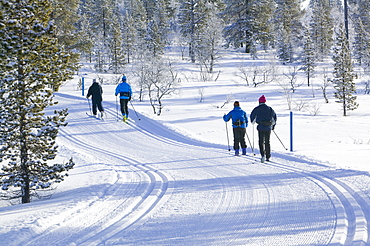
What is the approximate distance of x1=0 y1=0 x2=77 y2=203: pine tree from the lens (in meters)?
8.01

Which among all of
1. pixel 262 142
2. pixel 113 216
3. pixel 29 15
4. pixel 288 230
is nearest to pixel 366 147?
pixel 262 142

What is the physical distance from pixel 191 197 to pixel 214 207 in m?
0.75

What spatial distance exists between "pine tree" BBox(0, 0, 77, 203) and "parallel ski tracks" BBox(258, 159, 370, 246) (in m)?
5.80

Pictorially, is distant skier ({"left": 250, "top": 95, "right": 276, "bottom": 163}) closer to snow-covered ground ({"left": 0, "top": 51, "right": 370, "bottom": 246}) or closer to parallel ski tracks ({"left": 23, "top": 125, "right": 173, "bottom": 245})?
snow-covered ground ({"left": 0, "top": 51, "right": 370, "bottom": 246})

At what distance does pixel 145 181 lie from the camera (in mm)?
8477

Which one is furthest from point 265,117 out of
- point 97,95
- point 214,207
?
point 97,95

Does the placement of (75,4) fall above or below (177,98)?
above

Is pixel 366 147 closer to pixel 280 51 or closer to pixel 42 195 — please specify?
pixel 42 195

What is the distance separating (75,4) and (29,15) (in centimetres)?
2653

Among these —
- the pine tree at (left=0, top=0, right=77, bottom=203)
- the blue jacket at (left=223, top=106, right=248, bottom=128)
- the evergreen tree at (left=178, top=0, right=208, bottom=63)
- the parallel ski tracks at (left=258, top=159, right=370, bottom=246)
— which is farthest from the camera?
the evergreen tree at (left=178, top=0, right=208, bottom=63)

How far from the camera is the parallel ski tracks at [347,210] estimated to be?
16.1 ft

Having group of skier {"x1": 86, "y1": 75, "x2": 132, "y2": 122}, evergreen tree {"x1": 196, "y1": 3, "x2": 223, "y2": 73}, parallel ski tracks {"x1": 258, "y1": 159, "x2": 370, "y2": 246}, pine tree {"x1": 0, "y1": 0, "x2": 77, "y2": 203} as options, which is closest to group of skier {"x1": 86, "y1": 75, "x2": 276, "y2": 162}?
parallel ski tracks {"x1": 258, "y1": 159, "x2": 370, "y2": 246}

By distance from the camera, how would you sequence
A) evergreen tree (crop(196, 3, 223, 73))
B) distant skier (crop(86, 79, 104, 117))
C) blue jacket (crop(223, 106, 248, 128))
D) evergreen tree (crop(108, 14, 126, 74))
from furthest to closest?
evergreen tree (crop(108, 14, 126, 74))
evergreen tree (crop(196, 3, 223, 73))
distant skier (crop(86, 79, 104, 117))
blue jacket (crop(223, 106, 248, 128))

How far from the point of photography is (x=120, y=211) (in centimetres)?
629
